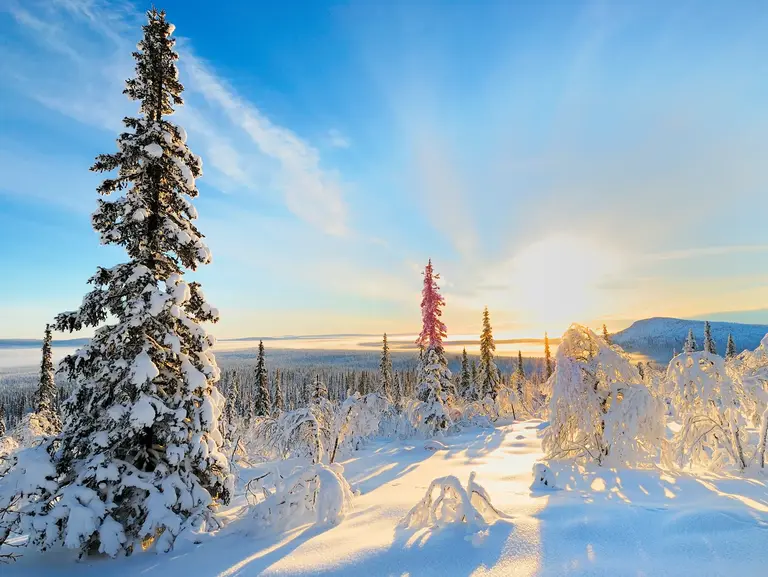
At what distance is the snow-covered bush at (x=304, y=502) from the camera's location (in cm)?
721

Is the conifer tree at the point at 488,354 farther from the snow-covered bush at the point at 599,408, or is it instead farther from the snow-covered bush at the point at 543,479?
the snow-covered bush at the point at 543,479

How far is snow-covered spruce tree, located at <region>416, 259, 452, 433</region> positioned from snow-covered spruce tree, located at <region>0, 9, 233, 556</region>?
17.7 metres

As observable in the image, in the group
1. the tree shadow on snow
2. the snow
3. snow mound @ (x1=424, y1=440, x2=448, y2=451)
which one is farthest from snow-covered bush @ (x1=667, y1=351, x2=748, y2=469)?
the snow

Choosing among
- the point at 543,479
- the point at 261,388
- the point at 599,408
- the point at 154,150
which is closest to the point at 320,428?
the point at 543,479

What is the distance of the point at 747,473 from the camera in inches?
380

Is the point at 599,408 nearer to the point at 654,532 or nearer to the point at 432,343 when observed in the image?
the point at 654,532

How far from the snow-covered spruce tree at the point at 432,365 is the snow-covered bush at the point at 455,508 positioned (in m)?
18.2

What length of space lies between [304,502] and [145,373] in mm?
3815

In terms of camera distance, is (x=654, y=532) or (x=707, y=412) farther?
(x=707, y=412)

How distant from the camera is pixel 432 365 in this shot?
25859 mm

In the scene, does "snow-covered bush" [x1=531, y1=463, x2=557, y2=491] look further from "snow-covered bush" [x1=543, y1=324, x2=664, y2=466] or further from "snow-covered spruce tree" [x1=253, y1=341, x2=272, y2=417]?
"snow-covered spruce tree" [x1=253, y1=341, x2=272, y2=417]

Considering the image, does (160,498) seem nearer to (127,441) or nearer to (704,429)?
(127,441)

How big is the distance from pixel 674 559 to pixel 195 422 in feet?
25.7

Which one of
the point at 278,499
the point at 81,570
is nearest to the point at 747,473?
the point at 278,499
